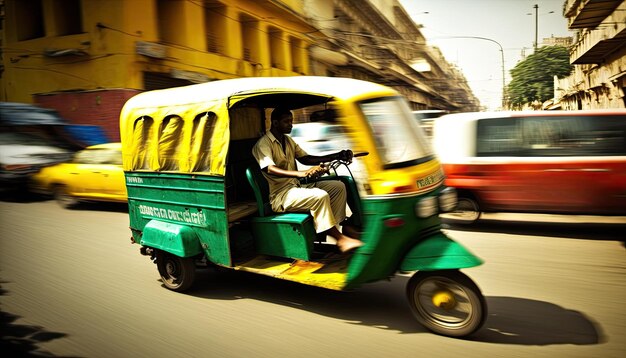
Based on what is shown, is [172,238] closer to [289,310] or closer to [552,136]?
[289,310]

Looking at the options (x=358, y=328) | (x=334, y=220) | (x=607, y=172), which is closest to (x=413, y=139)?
(x=334, y=220)

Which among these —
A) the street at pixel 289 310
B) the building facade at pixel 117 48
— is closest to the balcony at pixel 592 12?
the building facade at pixel 117 48

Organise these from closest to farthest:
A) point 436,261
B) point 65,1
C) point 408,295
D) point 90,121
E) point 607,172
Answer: point 436,261
point 408,295
point 607,172
point 90,121
point 65,1

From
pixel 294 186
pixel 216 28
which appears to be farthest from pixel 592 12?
pixel 294 186

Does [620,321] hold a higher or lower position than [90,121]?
lower

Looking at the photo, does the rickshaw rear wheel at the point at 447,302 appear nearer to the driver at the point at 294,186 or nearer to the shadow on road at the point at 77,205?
the driver at the point at 294,186

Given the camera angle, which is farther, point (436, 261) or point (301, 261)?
point (301, 261)

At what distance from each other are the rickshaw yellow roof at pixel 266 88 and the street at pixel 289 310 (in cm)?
207

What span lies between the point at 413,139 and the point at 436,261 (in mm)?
1139

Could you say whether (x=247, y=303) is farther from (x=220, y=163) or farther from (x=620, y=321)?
(x=620, y=321)

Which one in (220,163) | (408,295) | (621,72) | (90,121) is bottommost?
(408,295)

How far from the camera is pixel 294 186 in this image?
14.2 ft

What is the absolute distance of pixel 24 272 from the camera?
5418mm

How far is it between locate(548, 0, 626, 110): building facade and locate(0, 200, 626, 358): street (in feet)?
56.7
